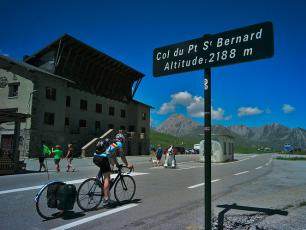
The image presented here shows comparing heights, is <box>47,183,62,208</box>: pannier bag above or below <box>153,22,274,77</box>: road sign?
below

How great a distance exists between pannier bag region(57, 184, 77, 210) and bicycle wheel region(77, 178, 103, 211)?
472 millimetres

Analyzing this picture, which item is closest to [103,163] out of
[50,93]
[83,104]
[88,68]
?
[50,93]

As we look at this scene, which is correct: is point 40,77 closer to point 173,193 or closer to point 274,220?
point 173,193

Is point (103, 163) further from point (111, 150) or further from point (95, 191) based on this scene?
point (95, 191)

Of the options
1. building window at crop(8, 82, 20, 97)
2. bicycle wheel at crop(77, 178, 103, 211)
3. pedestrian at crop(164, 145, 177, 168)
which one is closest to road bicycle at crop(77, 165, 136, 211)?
bicycle wheel at crop(77, 178, 103, 211)

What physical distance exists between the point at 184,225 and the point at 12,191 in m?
6.93

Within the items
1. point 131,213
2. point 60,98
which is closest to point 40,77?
point 60,98

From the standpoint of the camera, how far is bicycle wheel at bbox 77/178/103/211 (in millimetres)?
7504

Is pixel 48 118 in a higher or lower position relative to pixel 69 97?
lower

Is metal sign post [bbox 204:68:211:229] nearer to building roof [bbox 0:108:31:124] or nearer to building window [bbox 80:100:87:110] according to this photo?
building roof [bbox 0:108:31:124]

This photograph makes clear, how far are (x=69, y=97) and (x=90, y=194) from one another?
1559 inches

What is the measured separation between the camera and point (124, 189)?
8.70m

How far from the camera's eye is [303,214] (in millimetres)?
6766

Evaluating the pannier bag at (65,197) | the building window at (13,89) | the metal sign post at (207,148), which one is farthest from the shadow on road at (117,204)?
the building window at (13,89)
